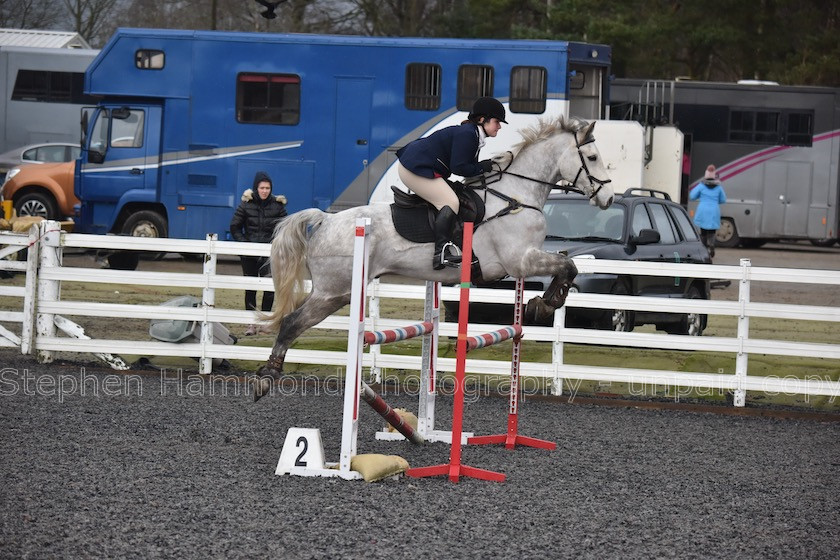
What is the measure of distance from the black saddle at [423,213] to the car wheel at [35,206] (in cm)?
1820

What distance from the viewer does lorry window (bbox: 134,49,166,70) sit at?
20766 millimetres

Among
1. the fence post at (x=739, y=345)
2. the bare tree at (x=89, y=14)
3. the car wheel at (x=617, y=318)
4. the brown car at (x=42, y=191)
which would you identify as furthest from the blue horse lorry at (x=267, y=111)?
the bare tree at (x=89, y=14)

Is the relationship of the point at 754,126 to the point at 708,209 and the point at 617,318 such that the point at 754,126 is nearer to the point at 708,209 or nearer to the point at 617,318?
the point at 708,209

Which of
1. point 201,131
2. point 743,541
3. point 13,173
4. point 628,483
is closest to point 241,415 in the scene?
point 628,483

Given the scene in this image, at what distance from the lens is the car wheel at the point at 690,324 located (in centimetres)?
1316

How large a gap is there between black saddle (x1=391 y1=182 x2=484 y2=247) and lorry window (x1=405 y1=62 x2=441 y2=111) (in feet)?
40.4

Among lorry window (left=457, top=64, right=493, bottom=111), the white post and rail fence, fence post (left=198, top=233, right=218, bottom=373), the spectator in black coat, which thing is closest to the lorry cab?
lorry window (left=457, top=64, right=493, bottom=111)

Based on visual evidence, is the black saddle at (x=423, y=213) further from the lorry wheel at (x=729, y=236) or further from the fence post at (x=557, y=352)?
the lorry wheel at (x=729, y=236)

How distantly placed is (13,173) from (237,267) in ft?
19.8

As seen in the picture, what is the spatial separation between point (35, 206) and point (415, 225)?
18.6m

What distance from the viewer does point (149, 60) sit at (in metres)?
20.8

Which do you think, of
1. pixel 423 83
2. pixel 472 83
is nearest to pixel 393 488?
pixel 472 83

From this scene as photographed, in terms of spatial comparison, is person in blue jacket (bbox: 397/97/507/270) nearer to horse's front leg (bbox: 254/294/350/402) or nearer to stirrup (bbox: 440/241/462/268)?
stirrup (bbox: 440/241/462/268)

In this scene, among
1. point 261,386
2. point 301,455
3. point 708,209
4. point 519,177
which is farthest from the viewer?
point 708,209
